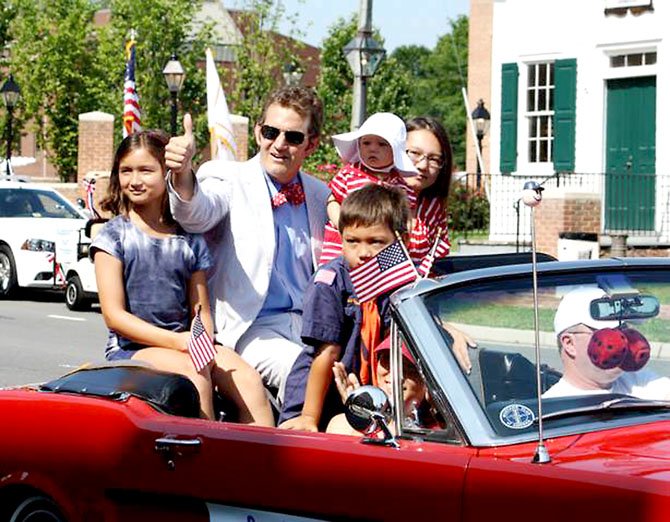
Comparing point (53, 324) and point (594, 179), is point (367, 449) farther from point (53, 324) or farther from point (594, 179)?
point (594, 179)

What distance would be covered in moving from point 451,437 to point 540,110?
21759mm

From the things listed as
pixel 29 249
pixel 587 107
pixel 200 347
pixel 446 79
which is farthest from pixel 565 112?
pixel 446 79

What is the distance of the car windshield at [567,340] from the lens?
4.15m

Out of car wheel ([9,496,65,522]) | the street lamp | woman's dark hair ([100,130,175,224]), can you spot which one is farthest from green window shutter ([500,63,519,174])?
car wheel ([9,496,65,522])

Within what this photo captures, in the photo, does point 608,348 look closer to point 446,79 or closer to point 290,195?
point 290,195

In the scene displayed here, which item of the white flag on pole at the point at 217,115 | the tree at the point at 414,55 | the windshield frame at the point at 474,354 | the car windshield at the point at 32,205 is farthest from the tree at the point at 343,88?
the tree at the point at 414,55

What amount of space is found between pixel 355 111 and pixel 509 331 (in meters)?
18.9

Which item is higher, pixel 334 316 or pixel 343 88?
pixel 343 88

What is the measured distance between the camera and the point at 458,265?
18.1ft

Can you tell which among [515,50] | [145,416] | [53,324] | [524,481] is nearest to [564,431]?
[524,481]

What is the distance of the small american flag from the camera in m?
5.38

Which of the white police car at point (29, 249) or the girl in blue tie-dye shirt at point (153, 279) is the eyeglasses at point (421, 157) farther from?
the white police car at point (29, 249)

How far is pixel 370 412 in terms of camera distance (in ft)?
13.3

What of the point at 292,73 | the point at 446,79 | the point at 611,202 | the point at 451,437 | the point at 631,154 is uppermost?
the point at 446,79
